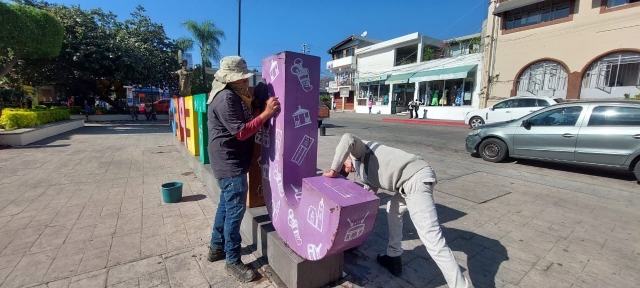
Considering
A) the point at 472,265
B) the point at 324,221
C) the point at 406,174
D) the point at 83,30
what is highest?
the point at 83,30

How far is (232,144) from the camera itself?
228cm

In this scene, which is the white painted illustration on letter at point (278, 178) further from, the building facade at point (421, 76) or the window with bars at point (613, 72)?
the building facade at point (421, 76)

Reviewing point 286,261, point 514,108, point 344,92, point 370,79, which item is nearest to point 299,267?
point 286,261

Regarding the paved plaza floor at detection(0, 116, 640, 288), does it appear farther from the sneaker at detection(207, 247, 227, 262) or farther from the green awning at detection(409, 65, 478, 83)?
the green awning at detection(409, 65, 478, 83)

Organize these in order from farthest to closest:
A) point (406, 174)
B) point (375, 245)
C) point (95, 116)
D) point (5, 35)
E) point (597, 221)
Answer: point (95, 116) → point (5, 35) → point (597, 221) → point (375, 245) → point (406, 174)

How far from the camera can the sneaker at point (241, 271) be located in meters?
2.30

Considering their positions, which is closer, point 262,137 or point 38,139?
point 262,137

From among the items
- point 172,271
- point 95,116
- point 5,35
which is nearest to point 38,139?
point 5,35

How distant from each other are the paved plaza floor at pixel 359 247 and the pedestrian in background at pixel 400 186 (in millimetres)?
453

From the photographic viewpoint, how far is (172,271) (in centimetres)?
246

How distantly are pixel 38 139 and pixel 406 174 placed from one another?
1266 cm

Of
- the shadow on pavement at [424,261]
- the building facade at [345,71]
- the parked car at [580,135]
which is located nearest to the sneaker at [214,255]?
the shadow on pavement at [424,261]

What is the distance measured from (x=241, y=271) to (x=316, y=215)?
98cm

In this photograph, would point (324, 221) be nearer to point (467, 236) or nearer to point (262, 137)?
point (262, 137)
